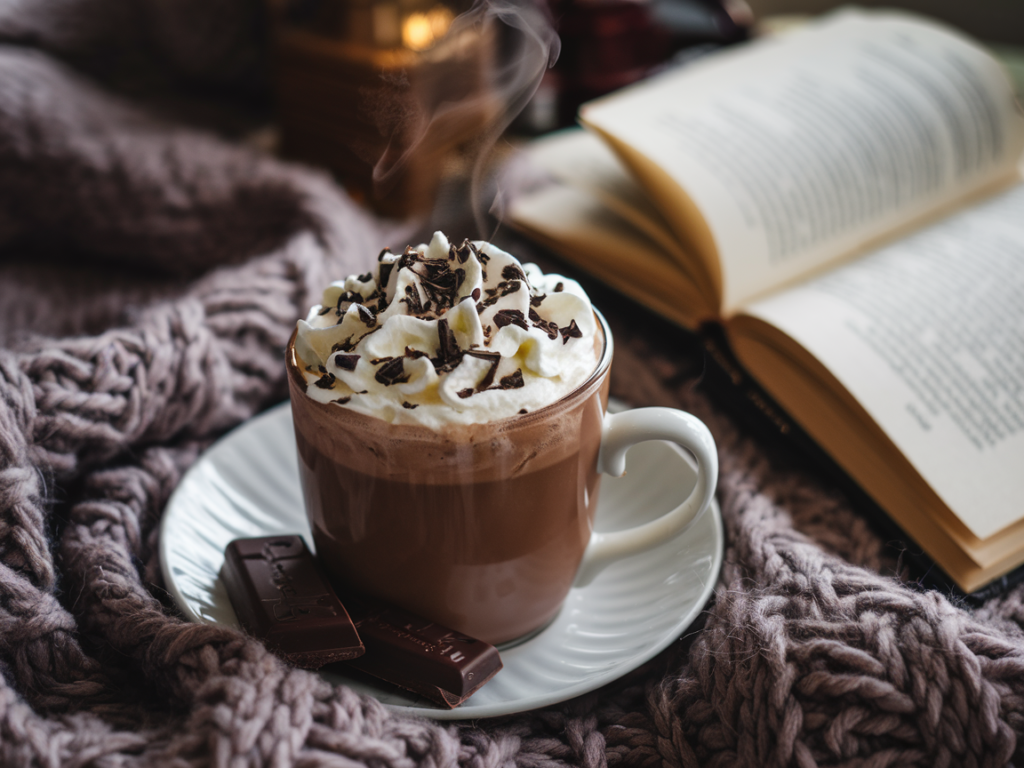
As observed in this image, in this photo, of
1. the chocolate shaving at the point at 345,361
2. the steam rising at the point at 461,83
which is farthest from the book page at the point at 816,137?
the chocolate shaving at the point at 345,361

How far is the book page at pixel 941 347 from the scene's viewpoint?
73 centimetres

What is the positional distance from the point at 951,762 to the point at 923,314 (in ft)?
1.59

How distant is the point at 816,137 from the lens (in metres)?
1.01

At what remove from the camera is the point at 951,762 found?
1.67 ft

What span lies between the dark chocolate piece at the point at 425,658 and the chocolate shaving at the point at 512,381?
18 centimetres

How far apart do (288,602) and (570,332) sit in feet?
0.91

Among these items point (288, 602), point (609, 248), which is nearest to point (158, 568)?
point (288, 602)

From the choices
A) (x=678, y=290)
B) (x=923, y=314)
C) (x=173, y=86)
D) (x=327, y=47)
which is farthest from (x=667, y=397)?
(x=173, y=86)

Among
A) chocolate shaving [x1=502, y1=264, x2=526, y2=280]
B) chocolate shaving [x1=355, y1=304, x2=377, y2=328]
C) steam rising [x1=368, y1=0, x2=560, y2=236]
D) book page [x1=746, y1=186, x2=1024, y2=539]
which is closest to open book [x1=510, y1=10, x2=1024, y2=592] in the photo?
book page [x1=746, y1=186, x2=1024, y2=539]

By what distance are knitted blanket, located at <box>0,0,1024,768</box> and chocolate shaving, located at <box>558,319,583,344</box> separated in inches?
9.0

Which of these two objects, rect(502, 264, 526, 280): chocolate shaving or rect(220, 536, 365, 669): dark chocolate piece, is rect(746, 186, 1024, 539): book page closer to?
rect(502, 264, 526, 280): chocolate shaving

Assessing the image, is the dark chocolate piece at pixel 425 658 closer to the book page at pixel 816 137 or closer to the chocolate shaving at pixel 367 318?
the chocolate shaving at pixel 367 318

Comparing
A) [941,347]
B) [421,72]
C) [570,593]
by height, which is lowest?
[570,593]

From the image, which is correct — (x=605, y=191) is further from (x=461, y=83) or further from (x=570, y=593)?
(x=570, y=593)
